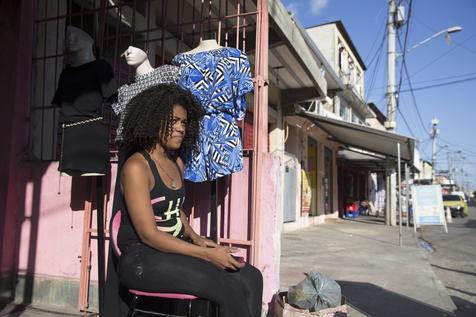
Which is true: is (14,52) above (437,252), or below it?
above

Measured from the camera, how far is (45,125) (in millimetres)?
4336

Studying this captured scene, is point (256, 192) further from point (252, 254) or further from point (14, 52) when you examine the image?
point (14, 52)

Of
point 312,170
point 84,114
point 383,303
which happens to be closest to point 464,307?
point 383,303

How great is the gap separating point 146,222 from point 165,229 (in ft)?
0.81

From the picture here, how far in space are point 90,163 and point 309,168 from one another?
12253mm

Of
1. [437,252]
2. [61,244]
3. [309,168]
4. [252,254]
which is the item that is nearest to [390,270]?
[437,252]

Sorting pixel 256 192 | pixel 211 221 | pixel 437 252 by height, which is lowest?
pixel 437 252

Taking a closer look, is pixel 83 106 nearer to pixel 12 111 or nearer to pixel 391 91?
pixel 12 111

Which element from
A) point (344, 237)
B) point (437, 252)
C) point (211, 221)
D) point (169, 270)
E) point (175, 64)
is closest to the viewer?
point (169, 270)

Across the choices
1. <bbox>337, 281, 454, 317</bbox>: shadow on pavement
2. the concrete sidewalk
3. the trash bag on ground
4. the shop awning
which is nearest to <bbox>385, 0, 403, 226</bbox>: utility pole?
the shop awning

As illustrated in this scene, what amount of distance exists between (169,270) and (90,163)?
176 cm

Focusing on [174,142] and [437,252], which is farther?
[437,252]

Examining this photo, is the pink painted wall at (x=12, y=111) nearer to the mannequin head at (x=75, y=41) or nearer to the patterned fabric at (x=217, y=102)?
the mannequin head at (x=75, y=41)

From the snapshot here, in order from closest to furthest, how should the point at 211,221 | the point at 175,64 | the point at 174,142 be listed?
the point at 174,142, the point at 175,64, the point at 211,221
